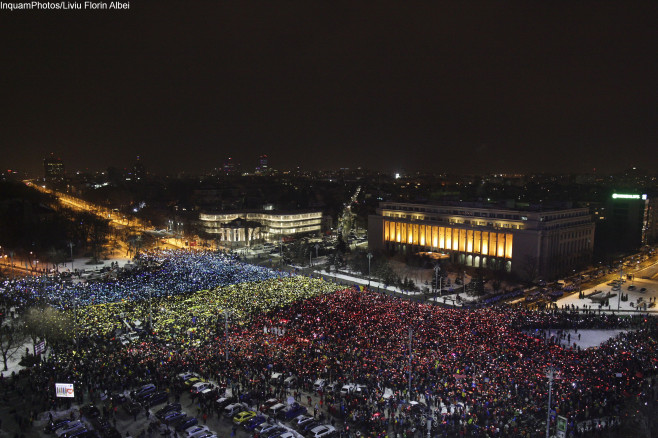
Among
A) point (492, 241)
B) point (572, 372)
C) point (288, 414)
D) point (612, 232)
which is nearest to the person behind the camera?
point (288, 414)

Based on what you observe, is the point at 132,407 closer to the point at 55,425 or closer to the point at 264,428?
the point at 55,425

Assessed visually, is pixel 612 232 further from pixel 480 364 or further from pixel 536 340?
pixel 480 364

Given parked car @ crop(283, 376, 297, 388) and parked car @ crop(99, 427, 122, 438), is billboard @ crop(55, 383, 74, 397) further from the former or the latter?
parked car @ crop(283, 376, 297, 388)

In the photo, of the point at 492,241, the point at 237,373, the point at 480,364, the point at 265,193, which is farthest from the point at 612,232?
the point at 265,193

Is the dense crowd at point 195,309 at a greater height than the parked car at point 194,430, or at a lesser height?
greater

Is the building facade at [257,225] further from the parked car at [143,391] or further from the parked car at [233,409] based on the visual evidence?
the parked car at [233,409]

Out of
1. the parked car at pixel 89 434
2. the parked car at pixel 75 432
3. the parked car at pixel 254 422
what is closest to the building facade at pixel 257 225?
the parked car at pixel 75 432

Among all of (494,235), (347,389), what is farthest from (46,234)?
(347,389)
